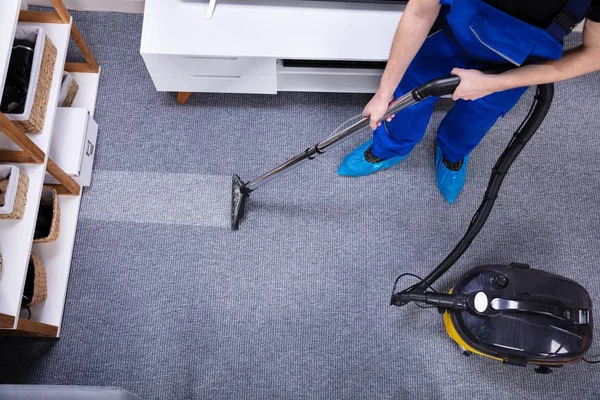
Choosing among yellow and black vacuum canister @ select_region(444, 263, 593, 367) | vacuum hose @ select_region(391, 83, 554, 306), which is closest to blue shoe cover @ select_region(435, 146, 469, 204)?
vacuum hose @ select_region(391, 83, 554, 306)

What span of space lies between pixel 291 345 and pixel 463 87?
3.41 feet

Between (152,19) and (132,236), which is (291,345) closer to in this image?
(132,236)

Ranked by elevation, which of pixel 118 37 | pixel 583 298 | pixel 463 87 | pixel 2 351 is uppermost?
pixel 118 37

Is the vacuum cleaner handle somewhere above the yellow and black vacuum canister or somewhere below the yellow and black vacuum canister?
above

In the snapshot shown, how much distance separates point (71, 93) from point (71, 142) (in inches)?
9.9

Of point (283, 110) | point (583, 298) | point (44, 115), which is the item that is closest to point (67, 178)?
point (44, 115)

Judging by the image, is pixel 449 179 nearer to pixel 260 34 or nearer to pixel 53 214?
pixel 260 34

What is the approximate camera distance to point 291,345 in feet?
5.92

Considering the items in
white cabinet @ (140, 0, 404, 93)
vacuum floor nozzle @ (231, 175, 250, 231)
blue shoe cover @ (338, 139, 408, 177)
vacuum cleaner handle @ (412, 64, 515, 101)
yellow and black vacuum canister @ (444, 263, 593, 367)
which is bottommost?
yellow and black vacuum canister @ (444, 263, 593, 367)

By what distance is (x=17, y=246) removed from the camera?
59.4 inches

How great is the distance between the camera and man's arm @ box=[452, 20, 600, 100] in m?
1.20

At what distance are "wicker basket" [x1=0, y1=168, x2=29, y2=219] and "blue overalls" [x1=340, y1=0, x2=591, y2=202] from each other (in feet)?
3.64

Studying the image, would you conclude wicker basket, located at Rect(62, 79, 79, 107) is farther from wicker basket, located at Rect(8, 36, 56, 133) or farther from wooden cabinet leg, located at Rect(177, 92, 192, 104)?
wooden cabinet leg, located at Rect(177, 92, 192, 104)

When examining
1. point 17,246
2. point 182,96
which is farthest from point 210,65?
point 17,246
